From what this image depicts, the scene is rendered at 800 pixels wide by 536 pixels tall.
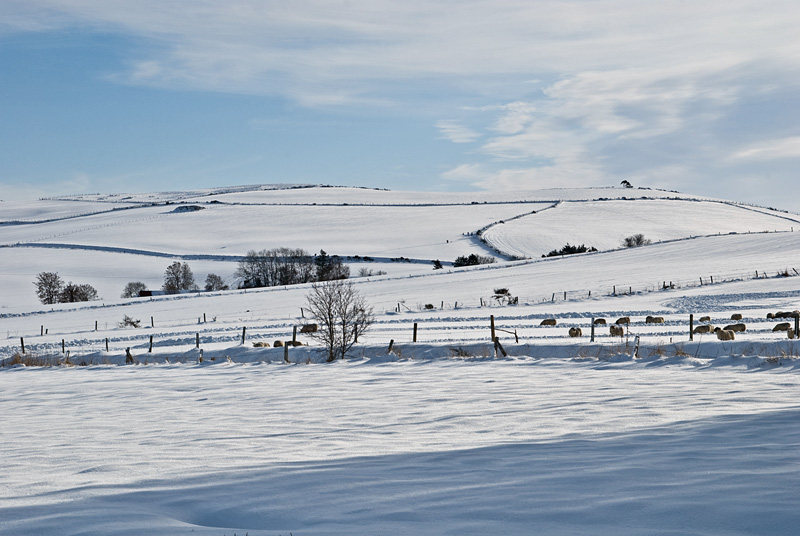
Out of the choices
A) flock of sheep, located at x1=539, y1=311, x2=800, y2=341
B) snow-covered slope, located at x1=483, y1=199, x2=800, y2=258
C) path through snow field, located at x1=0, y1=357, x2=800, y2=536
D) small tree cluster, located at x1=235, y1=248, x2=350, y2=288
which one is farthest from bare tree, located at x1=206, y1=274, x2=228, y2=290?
path through snow field, located at x1=0, y1=357, x2=800, y2=536

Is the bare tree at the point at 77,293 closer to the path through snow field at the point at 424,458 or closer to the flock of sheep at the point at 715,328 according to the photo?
the flock of sheep at the point at 715,328

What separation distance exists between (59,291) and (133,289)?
6822 millimetres

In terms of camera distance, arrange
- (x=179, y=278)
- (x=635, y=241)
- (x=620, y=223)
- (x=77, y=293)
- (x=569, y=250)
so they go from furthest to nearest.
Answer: (x=620, y=223)
(x=635, y=241)
(x=569, y=250)
(x=179, y=278)
(x=77, y=293)

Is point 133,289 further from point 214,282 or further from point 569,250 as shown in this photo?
point 569,250

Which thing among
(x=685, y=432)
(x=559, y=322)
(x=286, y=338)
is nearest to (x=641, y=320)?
(x=559, y=322)

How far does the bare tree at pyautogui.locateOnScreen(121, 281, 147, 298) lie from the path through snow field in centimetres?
6318

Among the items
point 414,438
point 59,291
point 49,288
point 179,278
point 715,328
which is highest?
point 179,278

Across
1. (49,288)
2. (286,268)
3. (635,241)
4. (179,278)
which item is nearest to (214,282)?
(179,278)

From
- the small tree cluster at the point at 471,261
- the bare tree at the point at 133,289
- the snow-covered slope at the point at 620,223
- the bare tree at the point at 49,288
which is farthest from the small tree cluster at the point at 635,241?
the bare tree at the point at 49,288

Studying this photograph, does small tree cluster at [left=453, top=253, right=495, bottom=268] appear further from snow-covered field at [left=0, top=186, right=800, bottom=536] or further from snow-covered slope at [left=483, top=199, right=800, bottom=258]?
snow-covered field at [left=0, top=186, right=800, bottom=536]

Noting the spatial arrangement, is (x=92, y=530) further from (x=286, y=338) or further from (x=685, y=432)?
(x=286, y=338)

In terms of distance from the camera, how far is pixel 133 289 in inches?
2975

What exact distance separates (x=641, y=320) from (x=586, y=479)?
32.4 metres

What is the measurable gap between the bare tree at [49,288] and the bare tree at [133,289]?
19.8ft
